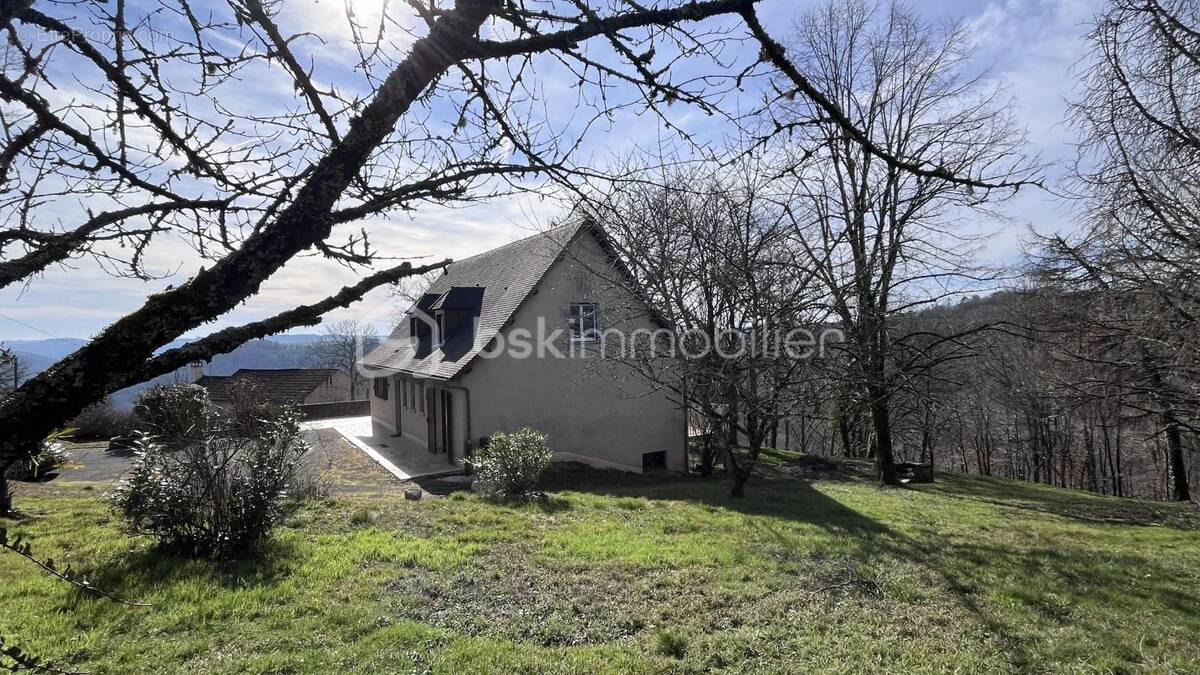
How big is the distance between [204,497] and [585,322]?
11.0 meters

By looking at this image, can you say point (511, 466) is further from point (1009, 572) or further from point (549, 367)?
point (1009, 572)

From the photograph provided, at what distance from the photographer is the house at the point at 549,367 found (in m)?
15.4

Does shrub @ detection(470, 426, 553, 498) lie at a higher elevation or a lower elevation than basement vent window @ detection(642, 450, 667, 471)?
higher

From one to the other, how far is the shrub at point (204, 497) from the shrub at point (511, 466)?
14.7 ft

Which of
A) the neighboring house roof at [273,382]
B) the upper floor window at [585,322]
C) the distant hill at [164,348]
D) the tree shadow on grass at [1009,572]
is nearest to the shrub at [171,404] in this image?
the distant hill at [164,348]

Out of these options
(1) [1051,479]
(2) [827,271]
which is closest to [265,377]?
(2) [827,271]

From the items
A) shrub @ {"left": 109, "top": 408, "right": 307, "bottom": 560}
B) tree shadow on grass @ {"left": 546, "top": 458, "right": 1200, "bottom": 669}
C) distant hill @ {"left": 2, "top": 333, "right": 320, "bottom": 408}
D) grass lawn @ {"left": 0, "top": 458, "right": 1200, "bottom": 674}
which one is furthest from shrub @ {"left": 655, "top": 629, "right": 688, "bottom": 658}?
shrub @ {"left": 109, "top": 408, "right": 307, "bottom": 560}

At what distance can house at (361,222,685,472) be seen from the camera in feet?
50.5

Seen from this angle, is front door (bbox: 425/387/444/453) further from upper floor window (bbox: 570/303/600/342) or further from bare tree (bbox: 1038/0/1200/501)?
bare tree (bbox: 1038/0/1200/501)

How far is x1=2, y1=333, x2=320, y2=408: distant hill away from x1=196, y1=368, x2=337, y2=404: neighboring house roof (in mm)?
640

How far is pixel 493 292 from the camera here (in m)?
17.9

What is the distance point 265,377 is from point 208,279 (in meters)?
27.2

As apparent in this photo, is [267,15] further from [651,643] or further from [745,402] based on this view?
[745,402]

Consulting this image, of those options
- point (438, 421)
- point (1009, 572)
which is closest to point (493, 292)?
point (438, 421)
